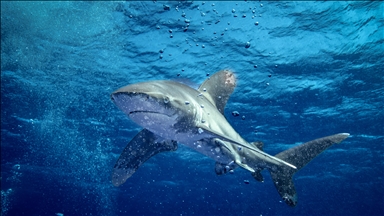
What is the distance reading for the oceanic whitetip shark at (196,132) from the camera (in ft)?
14.5

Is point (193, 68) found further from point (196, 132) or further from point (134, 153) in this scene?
point (196, 132)

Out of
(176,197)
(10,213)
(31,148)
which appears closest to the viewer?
(31,148)

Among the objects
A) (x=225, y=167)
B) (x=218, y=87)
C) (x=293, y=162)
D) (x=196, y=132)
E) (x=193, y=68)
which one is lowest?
(x=293, y=162)

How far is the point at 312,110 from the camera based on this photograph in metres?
18.1

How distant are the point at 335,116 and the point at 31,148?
32.1 meters

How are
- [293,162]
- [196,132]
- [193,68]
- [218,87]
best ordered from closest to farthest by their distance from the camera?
[196,132]
[293,162]
[218,87]
[193,68]

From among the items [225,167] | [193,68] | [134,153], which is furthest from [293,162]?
[193,68]

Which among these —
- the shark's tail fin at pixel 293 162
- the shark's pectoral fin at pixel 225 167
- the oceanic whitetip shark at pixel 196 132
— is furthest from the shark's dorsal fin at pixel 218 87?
the shark's tail fin at pixel 293 162

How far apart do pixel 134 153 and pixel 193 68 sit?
27.5 ft

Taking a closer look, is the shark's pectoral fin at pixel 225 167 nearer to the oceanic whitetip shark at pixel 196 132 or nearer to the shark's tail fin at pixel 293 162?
the oceanic whitetip shark at pixel 196 132

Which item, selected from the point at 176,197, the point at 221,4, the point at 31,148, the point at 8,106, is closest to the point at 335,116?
the point at 221,4

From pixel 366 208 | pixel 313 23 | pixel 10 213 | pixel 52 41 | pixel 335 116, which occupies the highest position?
pixel 10 213

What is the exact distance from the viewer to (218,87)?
23.6 feet

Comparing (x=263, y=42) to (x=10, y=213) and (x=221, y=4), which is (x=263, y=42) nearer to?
(x=221, y=4)
